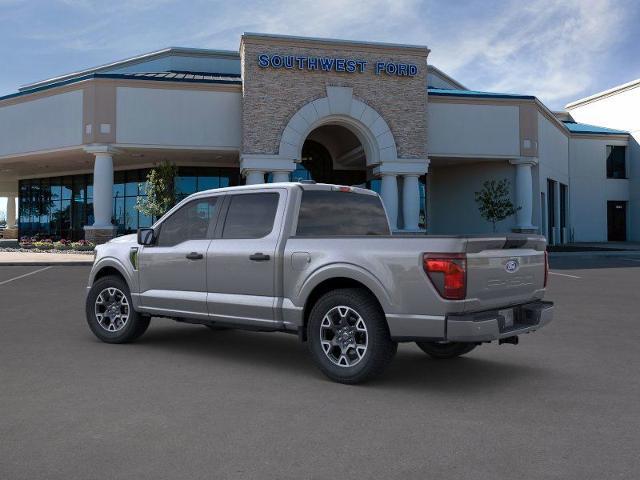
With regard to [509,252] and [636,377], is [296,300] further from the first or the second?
[636,377]

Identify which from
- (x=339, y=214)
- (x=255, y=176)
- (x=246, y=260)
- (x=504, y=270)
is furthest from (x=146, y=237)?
(x=255, y=176)

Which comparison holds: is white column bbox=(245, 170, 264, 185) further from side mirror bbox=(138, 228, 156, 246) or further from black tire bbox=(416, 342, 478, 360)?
black tire bbox=(416, 342, 478, 360)

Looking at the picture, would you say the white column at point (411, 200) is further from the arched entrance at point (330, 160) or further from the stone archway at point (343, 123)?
the arched entrance at point (330, 160)

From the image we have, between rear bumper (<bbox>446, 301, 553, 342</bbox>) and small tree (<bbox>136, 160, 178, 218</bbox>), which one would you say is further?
small tree (<bbox>136, 160, 178, 218</bbox>)

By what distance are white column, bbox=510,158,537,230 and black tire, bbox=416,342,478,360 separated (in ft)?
90.3

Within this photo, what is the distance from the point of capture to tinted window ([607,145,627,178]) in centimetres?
4447

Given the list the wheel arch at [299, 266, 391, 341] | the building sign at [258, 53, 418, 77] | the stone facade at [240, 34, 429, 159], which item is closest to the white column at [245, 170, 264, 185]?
the stone facade at [240, 34, 429, 159]

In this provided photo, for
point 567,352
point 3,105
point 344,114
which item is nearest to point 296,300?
point 567,352

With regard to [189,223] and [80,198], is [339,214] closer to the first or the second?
[189,223]

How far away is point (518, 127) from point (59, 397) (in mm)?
31172

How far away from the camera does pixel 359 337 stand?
583 cm

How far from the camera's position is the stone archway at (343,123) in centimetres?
2892

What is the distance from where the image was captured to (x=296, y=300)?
6.18 metres

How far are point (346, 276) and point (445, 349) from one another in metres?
1.77
